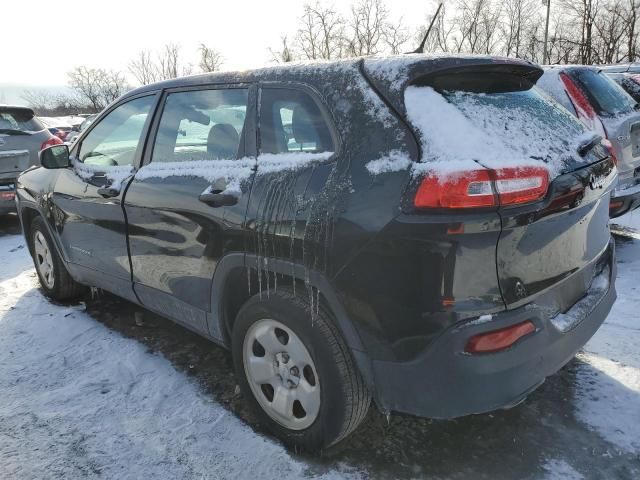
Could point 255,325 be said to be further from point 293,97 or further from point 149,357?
point 149,357

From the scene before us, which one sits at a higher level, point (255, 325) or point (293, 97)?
point (293, 97)

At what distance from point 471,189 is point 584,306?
909 mm

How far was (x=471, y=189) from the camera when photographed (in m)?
1.76

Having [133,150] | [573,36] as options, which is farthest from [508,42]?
[133,150]

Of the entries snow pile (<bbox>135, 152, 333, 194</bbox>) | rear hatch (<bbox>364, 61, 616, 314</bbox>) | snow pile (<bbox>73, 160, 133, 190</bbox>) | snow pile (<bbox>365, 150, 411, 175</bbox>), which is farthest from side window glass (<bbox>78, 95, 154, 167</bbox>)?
rear hatch (<bbox>364, 61, 616, 314</bbox>)

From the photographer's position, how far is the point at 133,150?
3191mm

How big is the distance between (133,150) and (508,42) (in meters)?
45.9

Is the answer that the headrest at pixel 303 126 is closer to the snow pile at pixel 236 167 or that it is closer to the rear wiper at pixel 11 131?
the snow pile at pixel 236 167

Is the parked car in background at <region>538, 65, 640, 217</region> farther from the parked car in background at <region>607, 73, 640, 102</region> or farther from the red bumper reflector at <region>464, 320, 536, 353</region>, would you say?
the red bumper reflector at <region>464, 320, 536, 353</region>

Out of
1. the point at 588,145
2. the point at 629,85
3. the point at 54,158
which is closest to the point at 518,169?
the point at 588,145

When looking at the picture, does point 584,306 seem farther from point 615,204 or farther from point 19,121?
point 19,121

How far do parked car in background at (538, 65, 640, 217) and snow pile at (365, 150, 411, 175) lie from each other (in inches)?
137

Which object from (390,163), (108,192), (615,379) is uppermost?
(390,163)

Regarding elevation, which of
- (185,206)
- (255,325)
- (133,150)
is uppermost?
(133,150)
